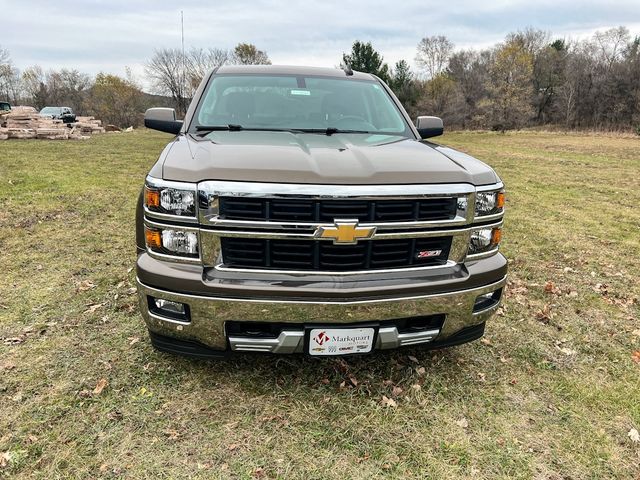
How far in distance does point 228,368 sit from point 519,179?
10534 millimetres

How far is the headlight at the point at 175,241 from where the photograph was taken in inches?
86.1

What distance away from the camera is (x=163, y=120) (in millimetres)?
3584

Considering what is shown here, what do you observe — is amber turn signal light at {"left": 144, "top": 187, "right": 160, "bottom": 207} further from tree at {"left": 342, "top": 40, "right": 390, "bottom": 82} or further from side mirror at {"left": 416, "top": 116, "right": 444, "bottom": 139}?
tree at {"left": 342, "top": 40, "right": 390, "bottom": 82}

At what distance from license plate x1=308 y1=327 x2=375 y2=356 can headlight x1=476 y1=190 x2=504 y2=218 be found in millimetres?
908

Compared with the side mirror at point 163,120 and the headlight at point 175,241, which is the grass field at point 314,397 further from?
the side mirror at point 163,120

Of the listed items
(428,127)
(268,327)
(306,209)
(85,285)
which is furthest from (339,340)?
(85,285)

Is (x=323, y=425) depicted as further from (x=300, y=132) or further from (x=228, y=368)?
(x=300, y=132)

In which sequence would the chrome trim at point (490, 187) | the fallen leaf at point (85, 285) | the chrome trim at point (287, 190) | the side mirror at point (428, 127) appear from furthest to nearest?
the fallen leaf at point (85, 285) < the side mirror at point (428, 127) < the chrome trim at point (490, 187) < the chrome trim at point (287, 190)

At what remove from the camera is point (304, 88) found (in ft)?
12.1

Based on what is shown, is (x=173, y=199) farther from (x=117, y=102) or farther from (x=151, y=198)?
(x=117, y=102)

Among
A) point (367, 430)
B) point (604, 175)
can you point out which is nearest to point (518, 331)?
point (367, 430)

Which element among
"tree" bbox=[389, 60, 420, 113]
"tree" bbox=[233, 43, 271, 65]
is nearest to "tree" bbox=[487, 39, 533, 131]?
"tree" bbox=[389, 60, 420, 113]

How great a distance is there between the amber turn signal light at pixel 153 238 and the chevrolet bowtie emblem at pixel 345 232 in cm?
82

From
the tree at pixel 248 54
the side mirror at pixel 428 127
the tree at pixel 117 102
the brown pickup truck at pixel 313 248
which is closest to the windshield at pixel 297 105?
the side mirror at pixel 428 127
